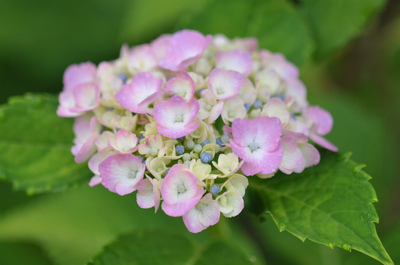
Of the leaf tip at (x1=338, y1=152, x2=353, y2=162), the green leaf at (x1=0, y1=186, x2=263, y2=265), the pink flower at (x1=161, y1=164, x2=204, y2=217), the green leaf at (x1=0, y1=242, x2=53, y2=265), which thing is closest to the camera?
the pink flower at (x1=161, y1=164, x2=204, y2=217)

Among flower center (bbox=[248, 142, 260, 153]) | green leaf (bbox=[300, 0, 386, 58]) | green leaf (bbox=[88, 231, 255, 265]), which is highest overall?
green leaf (bbox=[300, 0, 386, 58])

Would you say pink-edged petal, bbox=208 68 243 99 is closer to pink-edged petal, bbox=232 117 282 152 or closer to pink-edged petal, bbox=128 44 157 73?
pink-edged petal, bbox=232 117 282 152

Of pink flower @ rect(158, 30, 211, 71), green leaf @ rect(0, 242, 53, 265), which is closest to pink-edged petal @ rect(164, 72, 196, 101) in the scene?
pink flower @ rect(158, 30, 211, 71)

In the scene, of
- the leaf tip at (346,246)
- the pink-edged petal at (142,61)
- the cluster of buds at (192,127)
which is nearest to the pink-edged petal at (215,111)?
the cluster of buds at (192,127)

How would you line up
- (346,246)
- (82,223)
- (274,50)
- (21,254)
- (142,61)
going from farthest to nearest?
(21,254), (82,223), (274,50), (142,61), (346,246)

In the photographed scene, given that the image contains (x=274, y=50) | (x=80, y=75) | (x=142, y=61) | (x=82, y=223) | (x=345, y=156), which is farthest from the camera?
(x=82, y=223)

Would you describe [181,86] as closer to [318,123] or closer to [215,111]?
[215,111]

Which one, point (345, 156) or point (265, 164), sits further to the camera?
point (345, 156)

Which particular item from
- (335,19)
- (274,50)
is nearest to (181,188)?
(274,50)
